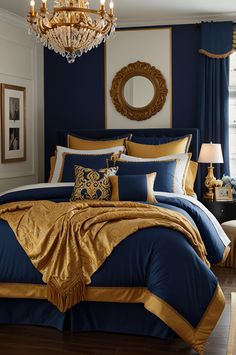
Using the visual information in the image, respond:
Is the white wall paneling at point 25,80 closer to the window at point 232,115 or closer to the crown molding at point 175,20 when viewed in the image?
the crown molding at point 175,20

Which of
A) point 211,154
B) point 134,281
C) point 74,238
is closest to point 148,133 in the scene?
point 211,154

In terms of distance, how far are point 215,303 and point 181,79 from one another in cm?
371

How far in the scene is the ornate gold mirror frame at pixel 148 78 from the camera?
695 cm

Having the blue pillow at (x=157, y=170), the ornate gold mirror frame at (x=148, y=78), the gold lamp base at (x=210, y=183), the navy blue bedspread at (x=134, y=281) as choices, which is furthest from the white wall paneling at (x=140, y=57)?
the navy blue bedspread at (x=134, y=281)

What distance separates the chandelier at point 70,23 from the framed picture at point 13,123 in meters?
2.33

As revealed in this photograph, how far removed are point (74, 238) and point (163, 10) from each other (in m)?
3.46

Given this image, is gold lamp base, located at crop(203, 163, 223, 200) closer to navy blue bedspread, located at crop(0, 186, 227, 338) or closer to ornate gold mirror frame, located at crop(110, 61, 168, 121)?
ornate gold mirror frame, located at crop(110, 61, 168, 121)

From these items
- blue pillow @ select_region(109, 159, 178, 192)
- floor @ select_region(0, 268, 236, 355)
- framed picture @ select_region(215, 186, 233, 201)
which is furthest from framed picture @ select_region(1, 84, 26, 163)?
floor @ select_region(0, 268, 236, 355)

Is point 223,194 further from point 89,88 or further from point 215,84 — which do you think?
point 89,88

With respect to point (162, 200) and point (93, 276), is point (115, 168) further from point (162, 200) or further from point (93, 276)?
point (93, 276)

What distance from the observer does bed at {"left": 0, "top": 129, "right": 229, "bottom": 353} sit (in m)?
3.73

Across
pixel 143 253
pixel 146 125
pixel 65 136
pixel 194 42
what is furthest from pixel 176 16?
pixel 143 253

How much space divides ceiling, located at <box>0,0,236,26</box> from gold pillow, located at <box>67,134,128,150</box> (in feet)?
4.76

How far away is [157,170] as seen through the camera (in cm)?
566
